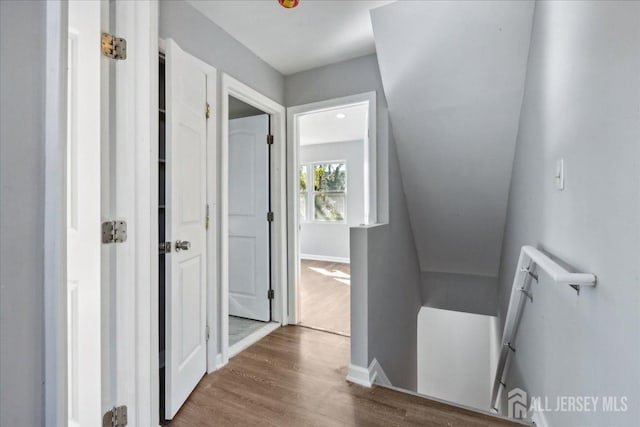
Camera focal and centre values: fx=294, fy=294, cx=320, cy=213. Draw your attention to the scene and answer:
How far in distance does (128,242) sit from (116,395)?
0.67 m

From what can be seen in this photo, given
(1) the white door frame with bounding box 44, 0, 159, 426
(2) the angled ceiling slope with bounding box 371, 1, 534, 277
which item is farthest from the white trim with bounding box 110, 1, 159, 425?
(2) the angled ceiling slope with bounding box 371, 1, 534, 277

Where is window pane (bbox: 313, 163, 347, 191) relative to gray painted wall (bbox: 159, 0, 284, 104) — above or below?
below

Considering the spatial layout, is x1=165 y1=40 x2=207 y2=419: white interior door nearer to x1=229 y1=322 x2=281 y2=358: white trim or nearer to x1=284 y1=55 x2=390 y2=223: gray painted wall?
x1=229 y1=322 x2=281 y2=358: white trim

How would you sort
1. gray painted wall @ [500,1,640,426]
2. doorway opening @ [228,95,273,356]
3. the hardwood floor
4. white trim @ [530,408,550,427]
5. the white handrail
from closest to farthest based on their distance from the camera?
gray painted wall @ [500,1,640,426], the white handrail, white trim @ [530,408,550,427], the hardwood floor, doorway opening @ [228,95,273,356]

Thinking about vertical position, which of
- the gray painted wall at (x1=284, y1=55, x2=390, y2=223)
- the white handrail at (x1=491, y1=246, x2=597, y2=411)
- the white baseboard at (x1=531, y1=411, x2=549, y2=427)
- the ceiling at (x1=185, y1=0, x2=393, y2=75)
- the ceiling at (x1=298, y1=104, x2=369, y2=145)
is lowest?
the white baseboard at (x1=531, y1=411, x2=549, y2=427)

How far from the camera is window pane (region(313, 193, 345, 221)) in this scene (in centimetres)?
638

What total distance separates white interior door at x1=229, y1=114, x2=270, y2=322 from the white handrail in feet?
6.76

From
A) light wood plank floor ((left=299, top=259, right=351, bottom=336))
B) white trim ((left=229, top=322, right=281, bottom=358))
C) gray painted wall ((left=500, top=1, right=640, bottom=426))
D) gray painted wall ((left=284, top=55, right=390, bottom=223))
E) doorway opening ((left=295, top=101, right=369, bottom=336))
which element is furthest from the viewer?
doorway opening ((left=295, top=101, right=369, bottom=336))

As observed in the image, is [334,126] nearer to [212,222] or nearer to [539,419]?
[212,222]

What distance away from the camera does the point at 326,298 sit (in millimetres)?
3906

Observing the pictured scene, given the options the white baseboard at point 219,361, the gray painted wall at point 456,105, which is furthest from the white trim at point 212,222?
the gray painted wall at point 456,105

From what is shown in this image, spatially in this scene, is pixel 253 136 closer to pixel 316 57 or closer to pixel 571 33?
pixel 316 57

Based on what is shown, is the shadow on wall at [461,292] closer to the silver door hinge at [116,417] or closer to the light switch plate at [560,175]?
the light switch plate at [560,175]

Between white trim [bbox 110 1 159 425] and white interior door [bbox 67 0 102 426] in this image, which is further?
white trim [bbox 110 1 159 425]
